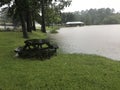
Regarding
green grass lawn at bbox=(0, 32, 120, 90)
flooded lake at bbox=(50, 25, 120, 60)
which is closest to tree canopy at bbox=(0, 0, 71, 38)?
flooded lake at bbox=(50, 25, 120, 60)

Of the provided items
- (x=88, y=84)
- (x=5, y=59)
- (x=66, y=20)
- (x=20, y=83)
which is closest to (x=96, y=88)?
(x=88, y=84)

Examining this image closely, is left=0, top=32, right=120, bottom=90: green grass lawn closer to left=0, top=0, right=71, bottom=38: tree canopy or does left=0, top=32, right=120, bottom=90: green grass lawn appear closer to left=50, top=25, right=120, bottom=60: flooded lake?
left=50, top=25, right=120, bottom=60: flooded lake

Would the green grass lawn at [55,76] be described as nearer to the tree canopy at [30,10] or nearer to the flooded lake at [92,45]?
the flooded lake at [92,45]

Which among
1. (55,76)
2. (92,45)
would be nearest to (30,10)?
(92,45)

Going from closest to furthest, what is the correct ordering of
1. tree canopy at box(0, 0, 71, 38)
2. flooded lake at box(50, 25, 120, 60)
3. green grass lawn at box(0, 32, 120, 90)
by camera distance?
green grass lawn at box(0, 32, 120, 90) < flooded lake at box(50, 25, 120, 60) < tree canopy at box(0, 0, 71, 38)

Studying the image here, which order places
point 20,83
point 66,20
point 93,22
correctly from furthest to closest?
point 93,22 → point 66,20 → point 20,83

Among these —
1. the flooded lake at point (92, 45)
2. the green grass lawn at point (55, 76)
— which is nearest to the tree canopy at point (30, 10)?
the flooded lake at point (92, 45)

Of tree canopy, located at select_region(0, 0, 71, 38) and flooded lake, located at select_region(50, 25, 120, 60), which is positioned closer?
flooded lake, located at select_region(50, 25, 120, 60)

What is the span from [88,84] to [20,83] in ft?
7.09

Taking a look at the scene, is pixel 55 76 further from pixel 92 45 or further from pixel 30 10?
pixel 30 10

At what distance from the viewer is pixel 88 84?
685cm

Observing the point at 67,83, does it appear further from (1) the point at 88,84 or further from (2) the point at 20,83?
(2) the point at 20,83

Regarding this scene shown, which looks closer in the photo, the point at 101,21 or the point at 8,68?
the point at 8,68

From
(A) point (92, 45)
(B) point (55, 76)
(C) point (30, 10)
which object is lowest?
(A) point (92, 45)
